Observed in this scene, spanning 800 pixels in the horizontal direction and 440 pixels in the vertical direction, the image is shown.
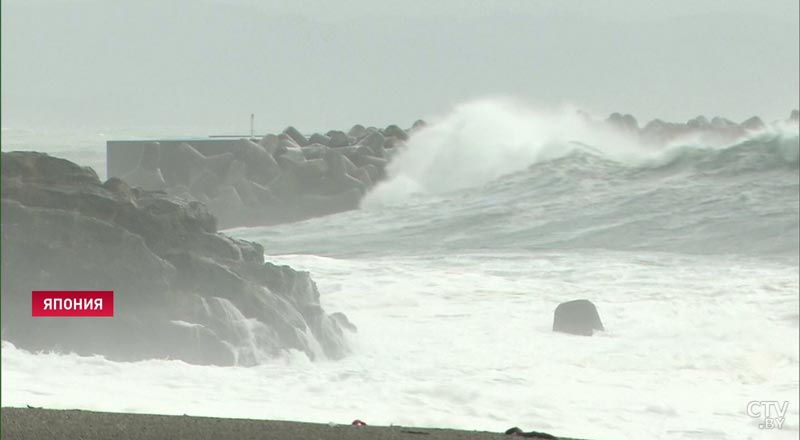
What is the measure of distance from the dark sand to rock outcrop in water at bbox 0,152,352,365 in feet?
2.01

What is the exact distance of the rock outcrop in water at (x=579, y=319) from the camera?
177 inches

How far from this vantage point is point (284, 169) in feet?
16.7

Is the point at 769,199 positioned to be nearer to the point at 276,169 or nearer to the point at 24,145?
the point at 276,169

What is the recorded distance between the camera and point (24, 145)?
15.2 feet

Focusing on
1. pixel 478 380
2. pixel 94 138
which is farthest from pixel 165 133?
pixel 478 380

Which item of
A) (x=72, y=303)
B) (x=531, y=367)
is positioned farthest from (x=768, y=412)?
(x=72, y=303)

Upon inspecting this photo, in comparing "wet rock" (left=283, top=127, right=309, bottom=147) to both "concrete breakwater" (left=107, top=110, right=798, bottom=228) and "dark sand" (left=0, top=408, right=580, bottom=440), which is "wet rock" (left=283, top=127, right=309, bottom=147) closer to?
"concrete breakwater" (left=107, top=110, right=798, bottom=228)

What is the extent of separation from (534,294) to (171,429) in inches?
63.1

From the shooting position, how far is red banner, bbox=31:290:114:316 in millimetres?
4512

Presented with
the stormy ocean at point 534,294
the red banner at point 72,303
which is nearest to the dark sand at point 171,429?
the stormy ocean at point 534,294

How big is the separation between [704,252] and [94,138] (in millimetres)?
2482

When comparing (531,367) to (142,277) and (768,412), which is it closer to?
(768,412)

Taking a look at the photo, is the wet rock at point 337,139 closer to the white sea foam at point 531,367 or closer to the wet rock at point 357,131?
the wet rock at point 357,131

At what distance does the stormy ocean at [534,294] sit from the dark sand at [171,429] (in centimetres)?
34
